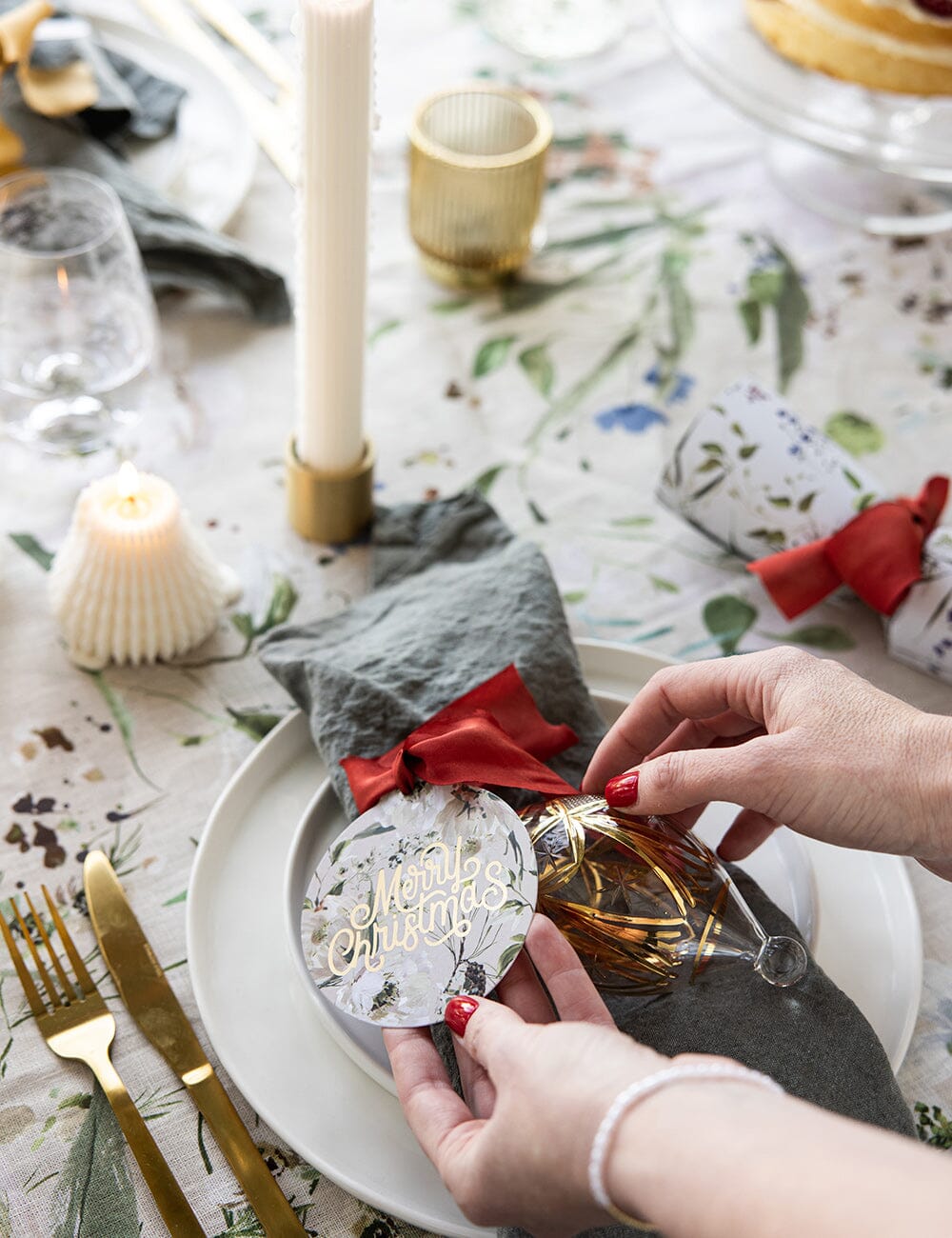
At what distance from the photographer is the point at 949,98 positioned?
34.2 inches

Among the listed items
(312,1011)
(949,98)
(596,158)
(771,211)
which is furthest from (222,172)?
(312,1011)

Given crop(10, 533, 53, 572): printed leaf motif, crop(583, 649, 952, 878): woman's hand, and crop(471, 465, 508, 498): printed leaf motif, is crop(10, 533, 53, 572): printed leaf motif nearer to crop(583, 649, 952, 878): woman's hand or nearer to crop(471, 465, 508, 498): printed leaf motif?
crop(471, 465, 508, 498): printed leaf motif

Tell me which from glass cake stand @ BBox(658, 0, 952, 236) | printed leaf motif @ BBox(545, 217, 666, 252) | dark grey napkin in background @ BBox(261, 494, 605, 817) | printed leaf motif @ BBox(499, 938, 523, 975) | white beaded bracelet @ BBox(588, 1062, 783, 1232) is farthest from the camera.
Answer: printed leaf motif @ BBox(545, 217, 666, 252)

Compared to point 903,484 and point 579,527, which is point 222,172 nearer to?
point 579,527

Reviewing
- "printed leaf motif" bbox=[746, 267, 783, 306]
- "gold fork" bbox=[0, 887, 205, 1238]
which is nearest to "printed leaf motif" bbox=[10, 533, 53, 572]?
"gold fork" bbox=[0, 887, 205, 1238]

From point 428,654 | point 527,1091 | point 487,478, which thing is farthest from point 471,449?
point 527,1091

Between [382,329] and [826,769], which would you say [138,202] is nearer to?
[382,329]

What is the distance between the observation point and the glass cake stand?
0.80 m

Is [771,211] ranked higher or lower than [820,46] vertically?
lower

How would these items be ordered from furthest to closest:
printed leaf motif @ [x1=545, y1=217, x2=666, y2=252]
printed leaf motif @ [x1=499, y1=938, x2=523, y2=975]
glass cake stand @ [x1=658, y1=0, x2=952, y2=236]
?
printed leaf motif @ [x1=545, y1=217, x2=666, y2=252]
glass cake stand @ [x1=658, y1=0, x2=952, y2=236]
printed leaf motif @ [x1=499, y1=938, x2=523, y2=975]

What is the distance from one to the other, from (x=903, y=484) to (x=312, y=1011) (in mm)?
522

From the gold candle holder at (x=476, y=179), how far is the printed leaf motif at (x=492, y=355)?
6cm

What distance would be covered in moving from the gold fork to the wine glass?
1.09 feet

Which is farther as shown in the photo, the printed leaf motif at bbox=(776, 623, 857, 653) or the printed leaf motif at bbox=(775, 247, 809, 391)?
the printed leaf motif at bbox=(775, 247, 809, 391)
